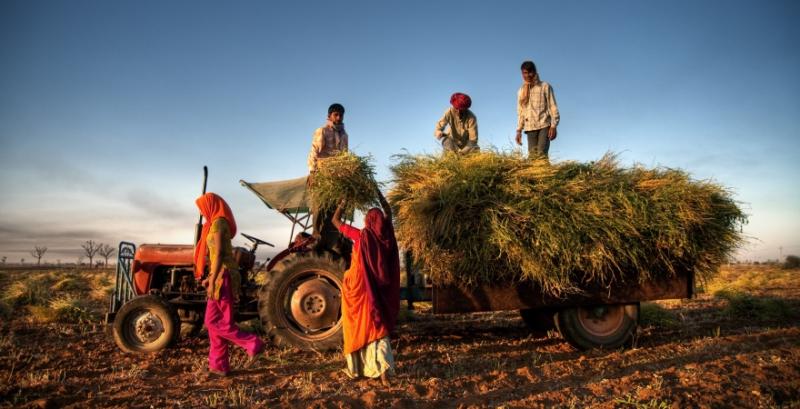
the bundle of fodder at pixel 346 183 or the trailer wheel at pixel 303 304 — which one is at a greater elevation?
the bundle of fodder at pixel 346 183

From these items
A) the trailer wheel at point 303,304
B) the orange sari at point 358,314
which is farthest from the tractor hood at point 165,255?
the orange sari at point 358,314

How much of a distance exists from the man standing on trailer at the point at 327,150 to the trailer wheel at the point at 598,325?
107 inches

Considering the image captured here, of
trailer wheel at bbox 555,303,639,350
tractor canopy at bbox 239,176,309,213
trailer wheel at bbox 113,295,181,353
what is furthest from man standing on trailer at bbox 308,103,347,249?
trailer wheel at bbox 555,303,639,350

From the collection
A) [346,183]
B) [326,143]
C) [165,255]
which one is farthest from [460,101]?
[165,255]

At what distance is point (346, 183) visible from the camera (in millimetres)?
4438

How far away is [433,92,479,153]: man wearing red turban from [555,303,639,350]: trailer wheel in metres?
2.51

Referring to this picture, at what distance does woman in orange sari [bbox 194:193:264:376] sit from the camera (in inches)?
161

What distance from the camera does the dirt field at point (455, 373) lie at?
3156 mm

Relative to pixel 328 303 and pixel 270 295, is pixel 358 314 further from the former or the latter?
pixel 270 295

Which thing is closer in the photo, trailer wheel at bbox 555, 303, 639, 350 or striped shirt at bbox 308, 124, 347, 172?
trailer wheel at bbox 555, 303, 639, 350

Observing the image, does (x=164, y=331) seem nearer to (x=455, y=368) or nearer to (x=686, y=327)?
(x=455, y=368)

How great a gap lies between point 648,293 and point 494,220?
6.92 ft

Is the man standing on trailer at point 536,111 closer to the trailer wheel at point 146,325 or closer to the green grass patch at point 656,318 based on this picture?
the green grass patch at point 656,318

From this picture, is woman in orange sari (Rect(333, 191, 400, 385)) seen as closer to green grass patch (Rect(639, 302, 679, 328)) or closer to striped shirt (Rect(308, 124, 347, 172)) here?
striped shirt (Rect(308, 124, 347, 172))
